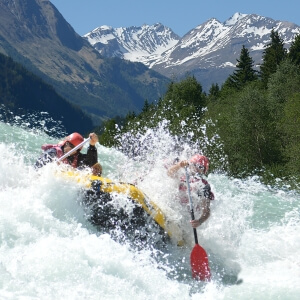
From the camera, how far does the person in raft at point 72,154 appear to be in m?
9.76

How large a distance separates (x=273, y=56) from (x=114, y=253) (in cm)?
4908

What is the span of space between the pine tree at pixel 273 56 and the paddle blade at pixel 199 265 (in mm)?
45660

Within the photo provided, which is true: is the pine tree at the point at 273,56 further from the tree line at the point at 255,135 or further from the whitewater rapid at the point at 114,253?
the whitewater rapid at the point at 114,253

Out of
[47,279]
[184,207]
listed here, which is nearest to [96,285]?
[47,279]

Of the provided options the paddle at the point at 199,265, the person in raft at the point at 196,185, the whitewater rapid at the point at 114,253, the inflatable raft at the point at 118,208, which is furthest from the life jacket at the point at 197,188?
the paddle at the point at 199,265

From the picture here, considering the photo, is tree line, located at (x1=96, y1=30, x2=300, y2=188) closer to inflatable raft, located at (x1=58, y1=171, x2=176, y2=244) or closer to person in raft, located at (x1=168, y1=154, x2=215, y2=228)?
person in raft, located at (x1=168, y1=154, x2=215, y2=228)

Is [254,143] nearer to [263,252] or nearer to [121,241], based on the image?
[263,252]

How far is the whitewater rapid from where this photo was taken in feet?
21.0

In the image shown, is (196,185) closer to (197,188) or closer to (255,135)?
(197,188)

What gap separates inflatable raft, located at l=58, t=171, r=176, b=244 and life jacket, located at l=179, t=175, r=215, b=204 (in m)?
0.94

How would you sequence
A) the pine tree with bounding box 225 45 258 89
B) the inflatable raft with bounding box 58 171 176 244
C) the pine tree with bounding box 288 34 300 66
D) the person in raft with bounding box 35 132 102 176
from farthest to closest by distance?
the pine tree with bounding box 225 45 258 89, the pine tree with bounding box 288 34 300 66, the person in raft with bounding box 35 132 102 176, the inflatable raft with bounding box 58 171 176 244

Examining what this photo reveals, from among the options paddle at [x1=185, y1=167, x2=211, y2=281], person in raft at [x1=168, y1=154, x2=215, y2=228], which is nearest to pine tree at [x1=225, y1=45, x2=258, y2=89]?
person in raft at [x1=168, y1=154, x2=215, y2=228]

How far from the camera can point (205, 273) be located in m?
7.83

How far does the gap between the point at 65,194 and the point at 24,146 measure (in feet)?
48.7
